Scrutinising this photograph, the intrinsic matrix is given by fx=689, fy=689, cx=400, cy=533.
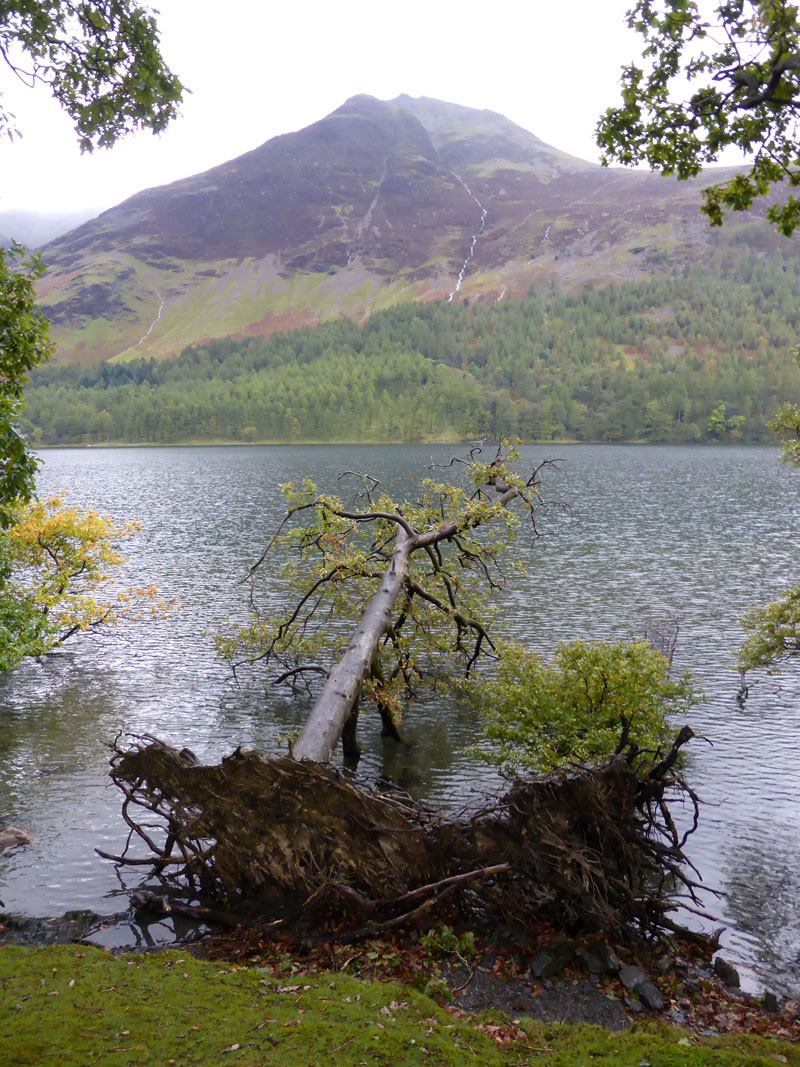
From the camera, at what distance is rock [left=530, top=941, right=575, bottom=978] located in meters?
11.2

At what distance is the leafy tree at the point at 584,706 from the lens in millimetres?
18156

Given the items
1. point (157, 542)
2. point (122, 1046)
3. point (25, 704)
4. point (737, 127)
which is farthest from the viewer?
point (157, 542)

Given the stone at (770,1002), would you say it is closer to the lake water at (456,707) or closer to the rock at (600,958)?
the lake water at (456,707)

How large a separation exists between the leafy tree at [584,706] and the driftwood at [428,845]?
5.80 m

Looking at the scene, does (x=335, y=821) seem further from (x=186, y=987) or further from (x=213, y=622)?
(x=213, y=622)

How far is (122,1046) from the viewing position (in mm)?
7777

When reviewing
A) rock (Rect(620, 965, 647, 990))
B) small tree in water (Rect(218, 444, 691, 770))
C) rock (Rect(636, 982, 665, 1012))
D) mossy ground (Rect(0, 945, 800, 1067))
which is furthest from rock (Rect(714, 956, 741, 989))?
small tree in water (Rect(218, 444, 691, 770))

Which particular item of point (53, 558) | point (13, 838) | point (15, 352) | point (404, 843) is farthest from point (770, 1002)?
point (53, 558)

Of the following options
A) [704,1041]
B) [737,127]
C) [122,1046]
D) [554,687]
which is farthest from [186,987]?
[737,127]

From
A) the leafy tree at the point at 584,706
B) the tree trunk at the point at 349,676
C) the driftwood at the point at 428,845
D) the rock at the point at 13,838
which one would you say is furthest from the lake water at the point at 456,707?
the tree trunk at the point at 349,676

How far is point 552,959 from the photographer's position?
11.4 metres

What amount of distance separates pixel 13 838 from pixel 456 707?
16.3m

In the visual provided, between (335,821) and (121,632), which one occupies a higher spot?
(335,821)

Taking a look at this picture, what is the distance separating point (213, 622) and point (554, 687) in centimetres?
2505
